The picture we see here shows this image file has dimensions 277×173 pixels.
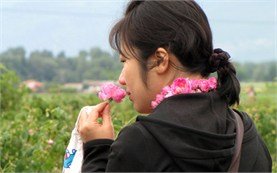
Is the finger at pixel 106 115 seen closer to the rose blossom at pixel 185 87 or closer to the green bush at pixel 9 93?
the rose blossom at pixel 185 87

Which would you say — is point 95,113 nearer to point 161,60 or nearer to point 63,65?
point 161,60

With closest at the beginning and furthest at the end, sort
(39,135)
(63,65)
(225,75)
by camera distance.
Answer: (225,75) < (39,135) < (63,65)

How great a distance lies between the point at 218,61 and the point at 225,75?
0.17 ft

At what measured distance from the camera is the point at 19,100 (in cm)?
627

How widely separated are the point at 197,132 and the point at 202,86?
18 cm

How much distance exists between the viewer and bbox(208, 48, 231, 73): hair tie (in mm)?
1936

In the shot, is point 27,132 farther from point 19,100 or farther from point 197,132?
point 197,132

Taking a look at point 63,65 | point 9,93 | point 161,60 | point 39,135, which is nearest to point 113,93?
point 161,60

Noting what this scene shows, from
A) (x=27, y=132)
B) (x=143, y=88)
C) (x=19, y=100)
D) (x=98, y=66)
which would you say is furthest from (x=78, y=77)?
(x=143, y=88)

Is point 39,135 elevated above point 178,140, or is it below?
below

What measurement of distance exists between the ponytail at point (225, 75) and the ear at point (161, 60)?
0.46 feet

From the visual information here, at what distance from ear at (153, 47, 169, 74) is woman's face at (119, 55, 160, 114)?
0.04 metres

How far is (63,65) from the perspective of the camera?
8664 mm

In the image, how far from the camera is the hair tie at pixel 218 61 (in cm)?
194
